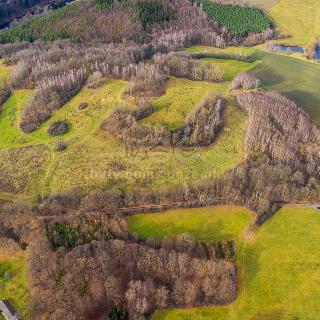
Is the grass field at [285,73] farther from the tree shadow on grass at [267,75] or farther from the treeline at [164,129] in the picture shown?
the treeline at [164,129]

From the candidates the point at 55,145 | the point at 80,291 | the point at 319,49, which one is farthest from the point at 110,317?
the point at 319,49

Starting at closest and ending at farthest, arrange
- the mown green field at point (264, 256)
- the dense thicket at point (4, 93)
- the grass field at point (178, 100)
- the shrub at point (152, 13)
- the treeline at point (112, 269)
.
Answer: the treeline at point (112, 269) < the mown green field at point (264, 256) < the grass field at point (178, 100) < the dense thicket at point (4, 93) < the shrub at point (152, 13)

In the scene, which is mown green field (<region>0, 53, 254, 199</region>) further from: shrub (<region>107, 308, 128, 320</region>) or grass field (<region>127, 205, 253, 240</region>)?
shrub (<region>107, 308, 128, 320</region>)

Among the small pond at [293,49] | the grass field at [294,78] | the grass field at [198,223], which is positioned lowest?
the grass field at [198,223]

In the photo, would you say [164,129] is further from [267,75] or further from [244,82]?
[267,75]

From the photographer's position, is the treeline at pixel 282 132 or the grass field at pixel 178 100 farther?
the grass field at pixel 178 100

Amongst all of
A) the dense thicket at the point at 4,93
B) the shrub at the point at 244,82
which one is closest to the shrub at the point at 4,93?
the dense thicket at the point at 4,93

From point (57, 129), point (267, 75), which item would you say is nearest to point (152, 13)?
point (267, 75)

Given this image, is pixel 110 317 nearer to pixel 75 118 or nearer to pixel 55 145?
pixel 55 145
